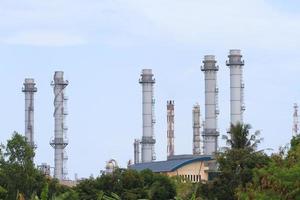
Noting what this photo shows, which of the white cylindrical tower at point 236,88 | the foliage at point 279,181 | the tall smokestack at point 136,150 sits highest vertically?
the white cylindrical tower at point 236,88

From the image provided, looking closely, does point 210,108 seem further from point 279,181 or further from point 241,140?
point 279,181

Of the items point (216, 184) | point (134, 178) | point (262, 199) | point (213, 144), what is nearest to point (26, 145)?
point (134, 178)

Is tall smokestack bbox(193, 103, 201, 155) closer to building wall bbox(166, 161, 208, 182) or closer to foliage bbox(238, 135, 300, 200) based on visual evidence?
building wall bbox(166, 161, 208, 182)

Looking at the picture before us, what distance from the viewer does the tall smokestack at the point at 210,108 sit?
310ft

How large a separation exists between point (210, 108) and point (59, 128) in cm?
1723

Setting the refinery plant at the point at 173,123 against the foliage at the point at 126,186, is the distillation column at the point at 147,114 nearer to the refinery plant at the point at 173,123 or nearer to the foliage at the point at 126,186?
the refinery plant at the point at 173,123

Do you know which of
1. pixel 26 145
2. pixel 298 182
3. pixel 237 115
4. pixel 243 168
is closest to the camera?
pixel 298 182

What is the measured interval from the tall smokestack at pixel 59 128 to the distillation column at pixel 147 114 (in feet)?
26.5

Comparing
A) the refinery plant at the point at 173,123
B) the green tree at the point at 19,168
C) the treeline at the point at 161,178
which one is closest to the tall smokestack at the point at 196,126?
the refinery plant at the point at 173,123

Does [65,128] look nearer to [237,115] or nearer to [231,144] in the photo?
[237,115]

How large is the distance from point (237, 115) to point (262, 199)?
58957 mm

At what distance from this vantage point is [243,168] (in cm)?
5512

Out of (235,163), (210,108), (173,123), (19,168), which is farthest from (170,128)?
(235,163)

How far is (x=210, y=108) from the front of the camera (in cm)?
9425
